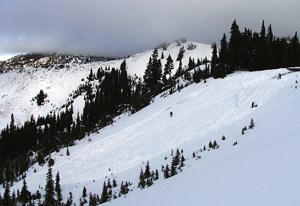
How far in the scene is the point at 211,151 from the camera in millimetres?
24938

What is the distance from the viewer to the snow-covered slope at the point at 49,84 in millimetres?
144500

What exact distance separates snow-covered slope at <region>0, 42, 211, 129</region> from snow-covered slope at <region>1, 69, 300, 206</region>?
83433 mm

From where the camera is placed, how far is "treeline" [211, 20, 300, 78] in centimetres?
6412

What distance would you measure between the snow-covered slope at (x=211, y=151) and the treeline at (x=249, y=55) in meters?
14.6

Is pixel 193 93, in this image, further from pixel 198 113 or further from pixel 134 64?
pixel 134 64

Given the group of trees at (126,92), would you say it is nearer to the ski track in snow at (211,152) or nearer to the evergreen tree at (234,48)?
the evergreen tree at (234,48)

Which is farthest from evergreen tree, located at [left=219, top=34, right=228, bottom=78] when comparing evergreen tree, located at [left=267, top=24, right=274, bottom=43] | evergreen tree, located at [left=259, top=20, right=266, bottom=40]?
evergreen tree, located at [left=267, top=24, right=274, bottom=43]

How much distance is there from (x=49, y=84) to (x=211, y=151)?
150643 mm

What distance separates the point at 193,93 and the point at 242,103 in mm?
13205

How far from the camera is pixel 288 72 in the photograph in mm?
43312

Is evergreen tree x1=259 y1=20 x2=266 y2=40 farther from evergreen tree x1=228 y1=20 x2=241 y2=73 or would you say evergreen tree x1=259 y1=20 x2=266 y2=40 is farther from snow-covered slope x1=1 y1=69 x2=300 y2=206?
snow-covered slope x1=1 y1=69 x2=300 y2=206

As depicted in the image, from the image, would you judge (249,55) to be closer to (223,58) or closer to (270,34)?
(223,58)

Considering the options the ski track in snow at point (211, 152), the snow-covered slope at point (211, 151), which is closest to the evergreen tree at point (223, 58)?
the ski track in snow at point (211, 152)

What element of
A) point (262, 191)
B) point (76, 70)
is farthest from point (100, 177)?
point (76, 70)
